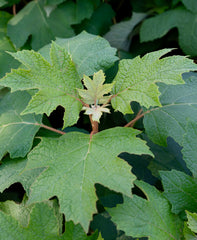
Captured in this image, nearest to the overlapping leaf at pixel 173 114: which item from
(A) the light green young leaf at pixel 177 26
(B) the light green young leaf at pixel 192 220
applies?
(B) the light green young leaf at pixel 192 220

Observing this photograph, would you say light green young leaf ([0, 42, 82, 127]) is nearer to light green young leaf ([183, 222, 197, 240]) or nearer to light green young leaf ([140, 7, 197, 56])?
light green young leaf ([183, 222, 197, 240])

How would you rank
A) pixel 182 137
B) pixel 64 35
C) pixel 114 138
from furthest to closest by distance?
pixel 64 35 < pixel 182 137 < pixel 114 138

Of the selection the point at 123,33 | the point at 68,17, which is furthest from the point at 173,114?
the point at 68,17

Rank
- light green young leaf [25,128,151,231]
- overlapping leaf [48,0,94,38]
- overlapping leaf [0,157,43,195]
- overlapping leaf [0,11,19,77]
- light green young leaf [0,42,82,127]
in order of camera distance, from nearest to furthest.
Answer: light green young leaf [25,128,151,231] → light green young leaf [0,42,82,127] → overlapping leaf [0,157,43,195] → overlapping leaf [0,11,19,77] → overlapping leaf [48,0,94,38]

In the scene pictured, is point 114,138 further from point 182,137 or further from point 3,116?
point 3,116

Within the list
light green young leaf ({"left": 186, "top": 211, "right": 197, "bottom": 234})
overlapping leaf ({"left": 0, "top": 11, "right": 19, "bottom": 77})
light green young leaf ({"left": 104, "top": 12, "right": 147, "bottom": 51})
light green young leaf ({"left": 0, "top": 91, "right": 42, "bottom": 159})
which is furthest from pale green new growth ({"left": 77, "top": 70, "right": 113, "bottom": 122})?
light green young leaf ({"left": 104, "top": 12, "right": 147, "bottom": 51})

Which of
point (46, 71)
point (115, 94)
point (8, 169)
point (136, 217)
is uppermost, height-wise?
point (46, 71)

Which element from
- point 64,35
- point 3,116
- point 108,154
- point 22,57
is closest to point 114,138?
point 108,154

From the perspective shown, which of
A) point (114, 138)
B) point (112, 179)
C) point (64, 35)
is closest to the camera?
point (112, 179)
